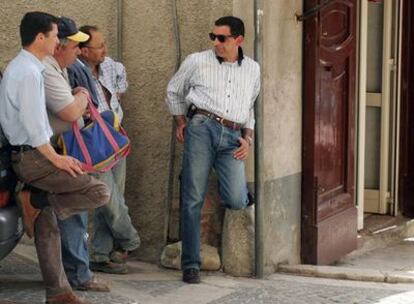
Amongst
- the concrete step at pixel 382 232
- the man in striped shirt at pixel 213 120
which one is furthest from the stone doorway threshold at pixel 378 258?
the man in striped shirt at pixel 213 120

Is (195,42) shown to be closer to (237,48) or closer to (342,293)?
(237,48)

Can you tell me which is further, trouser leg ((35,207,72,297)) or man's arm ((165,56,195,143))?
man's arm ((165,56,195,143))

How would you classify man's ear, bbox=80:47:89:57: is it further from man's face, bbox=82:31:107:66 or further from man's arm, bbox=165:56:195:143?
man's arm, bbox=165:56:195:143

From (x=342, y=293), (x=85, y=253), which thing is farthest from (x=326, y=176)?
(x=85, y=253)

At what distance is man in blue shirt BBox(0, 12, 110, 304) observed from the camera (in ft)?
16.7

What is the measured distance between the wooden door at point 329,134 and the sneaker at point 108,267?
5.41 feet

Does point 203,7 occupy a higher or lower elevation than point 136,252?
higher

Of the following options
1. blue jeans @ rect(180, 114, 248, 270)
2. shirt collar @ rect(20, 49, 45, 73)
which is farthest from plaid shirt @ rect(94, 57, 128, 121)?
shirt collar @ rect(20, 49, 45, 73)

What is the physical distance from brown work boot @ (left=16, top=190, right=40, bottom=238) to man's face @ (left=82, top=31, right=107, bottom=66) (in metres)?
1.37

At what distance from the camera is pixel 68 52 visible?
220 inches

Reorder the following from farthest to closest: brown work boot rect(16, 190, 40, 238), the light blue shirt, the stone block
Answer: the stone block < brown work boot rect(16, 190, 40, 238) < the light blue shirt

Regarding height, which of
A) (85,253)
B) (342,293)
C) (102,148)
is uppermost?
(102,148)

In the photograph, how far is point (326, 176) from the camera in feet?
25.3

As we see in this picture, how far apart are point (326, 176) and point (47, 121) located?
10.6 feet
